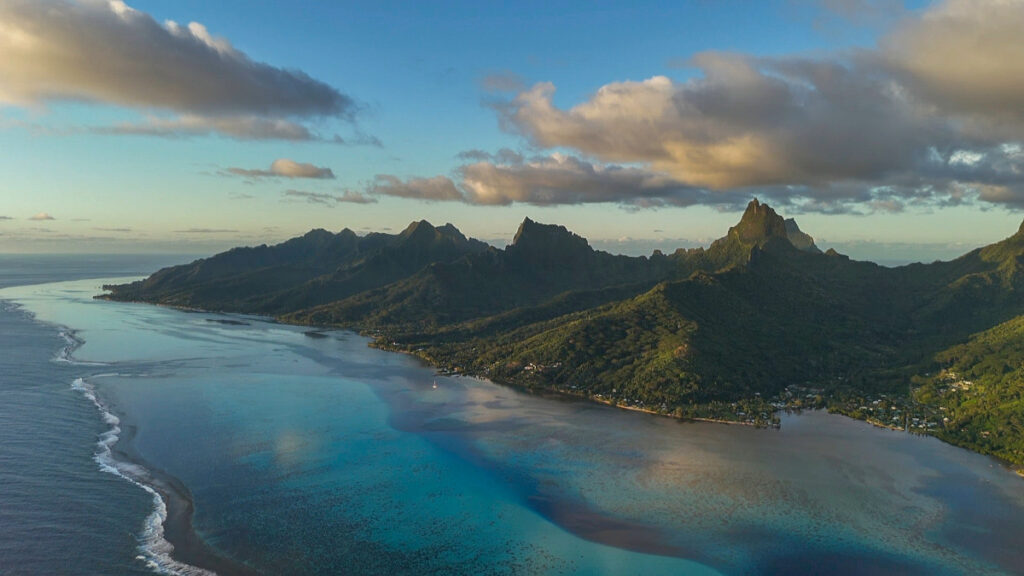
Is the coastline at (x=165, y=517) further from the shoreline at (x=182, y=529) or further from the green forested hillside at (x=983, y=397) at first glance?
the green forested hillside at (x=983, y=397)

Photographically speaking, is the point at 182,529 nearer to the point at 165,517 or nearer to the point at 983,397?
the point at 165,517

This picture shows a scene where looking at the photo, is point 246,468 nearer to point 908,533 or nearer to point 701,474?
point 701,474

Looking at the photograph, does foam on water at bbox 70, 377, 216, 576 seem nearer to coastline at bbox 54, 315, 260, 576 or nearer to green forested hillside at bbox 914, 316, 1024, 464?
coastline at bbox 54, 315, 260, 576

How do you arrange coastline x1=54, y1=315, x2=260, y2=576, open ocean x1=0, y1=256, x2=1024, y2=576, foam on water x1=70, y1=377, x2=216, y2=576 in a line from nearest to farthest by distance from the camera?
foam on water x1=70, y1=377, x2=216, y2=576 → coastline x1=54, y1=315, x2=260, y2=576 → open ocean x1=0, y1=256, x2=1024, y2=576

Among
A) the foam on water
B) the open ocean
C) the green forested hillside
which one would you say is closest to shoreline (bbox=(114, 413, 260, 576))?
the open ocean

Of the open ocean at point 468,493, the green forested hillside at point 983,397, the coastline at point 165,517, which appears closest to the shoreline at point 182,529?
the coastline at point 165,517

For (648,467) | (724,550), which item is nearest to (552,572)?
(724,550)
